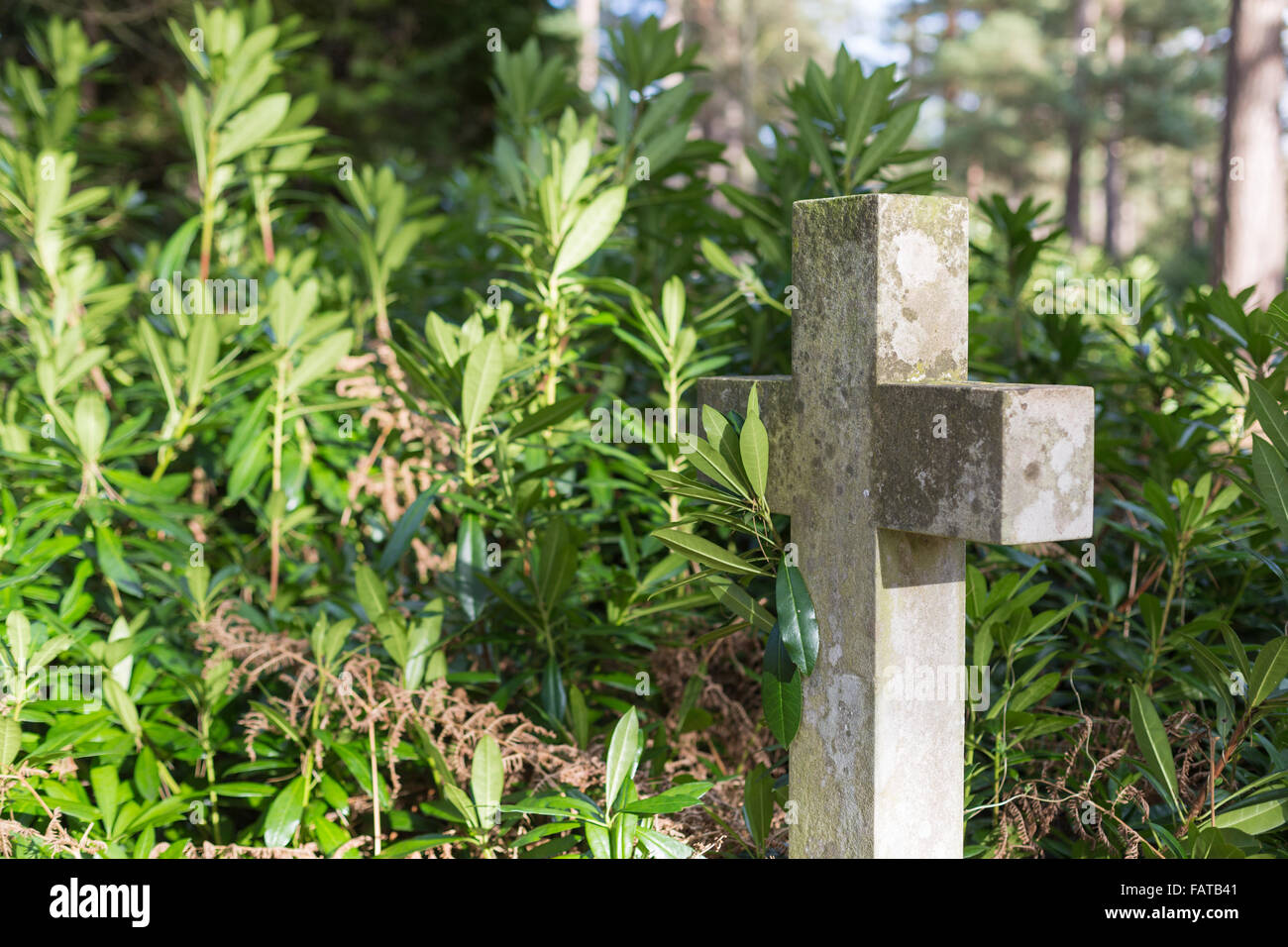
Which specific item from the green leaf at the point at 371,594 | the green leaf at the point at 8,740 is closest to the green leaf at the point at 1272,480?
the green leaf at the point at 371,594

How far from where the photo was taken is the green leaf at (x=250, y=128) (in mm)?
2848

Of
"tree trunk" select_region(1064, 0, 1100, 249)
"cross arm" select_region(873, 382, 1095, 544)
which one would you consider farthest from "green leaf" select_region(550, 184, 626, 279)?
"tree trunk" select_region(1064, 0, 1100, 249)

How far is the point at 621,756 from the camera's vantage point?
1.65 metres

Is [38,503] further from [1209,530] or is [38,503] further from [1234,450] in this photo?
[1234,450]

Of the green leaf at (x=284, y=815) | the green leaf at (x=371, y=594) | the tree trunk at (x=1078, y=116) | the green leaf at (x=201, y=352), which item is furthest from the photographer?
the tree trunk at (x=1078, y=116)

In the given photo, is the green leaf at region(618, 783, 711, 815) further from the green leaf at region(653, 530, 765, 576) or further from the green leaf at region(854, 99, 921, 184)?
the green leaf at region(854, 99, 921, 184)

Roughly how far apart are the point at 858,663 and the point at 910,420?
14.8 inches

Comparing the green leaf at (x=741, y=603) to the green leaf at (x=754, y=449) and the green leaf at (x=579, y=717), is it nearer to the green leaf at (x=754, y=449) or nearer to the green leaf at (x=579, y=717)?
the green leaf at (x=754, y=449)

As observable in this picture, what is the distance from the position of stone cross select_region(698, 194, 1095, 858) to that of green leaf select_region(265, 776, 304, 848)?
0.95 m

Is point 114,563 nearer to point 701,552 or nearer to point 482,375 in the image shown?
point 482,375

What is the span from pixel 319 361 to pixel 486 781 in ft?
4.26

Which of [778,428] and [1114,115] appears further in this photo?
[1114,115]

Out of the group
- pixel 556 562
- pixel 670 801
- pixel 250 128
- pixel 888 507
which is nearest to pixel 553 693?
pixel 556 562

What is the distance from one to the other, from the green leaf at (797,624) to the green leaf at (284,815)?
101 cm
